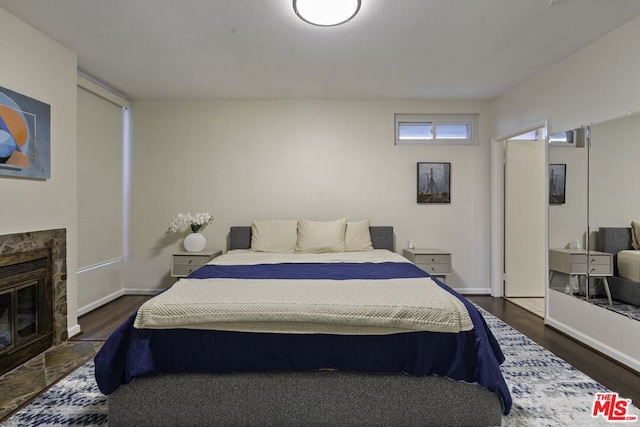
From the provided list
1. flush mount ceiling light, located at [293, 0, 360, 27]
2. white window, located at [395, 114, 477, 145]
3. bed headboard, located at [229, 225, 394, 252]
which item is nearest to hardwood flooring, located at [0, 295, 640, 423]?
bed headboard, located at [229, 225, 394, 252]

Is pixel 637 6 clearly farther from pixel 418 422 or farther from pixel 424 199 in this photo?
pixel 418 422

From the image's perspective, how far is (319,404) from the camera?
1.81 meters

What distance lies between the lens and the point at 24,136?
260cm

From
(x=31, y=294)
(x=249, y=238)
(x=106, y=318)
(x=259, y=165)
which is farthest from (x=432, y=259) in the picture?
(x=31, y=294)

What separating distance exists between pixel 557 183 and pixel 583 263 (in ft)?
2.52

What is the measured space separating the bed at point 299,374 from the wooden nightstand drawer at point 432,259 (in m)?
2.22

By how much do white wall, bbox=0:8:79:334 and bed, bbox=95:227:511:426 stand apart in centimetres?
158

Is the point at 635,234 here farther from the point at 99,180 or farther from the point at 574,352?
the point at 99,180

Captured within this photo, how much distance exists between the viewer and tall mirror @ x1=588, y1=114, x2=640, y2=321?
253 centimetres

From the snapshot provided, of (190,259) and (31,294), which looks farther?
(190,259)

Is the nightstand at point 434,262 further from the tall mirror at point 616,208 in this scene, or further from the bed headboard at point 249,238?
the tall mirror at point 616,208

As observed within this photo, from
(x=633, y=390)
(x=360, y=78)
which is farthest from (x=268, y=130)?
(x=633, y=390)

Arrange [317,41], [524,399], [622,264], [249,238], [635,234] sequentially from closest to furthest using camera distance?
[524,399]
[635,234]
[622,264]
[317,41]
[249,238]

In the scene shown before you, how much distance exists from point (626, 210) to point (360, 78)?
8.50 feet
